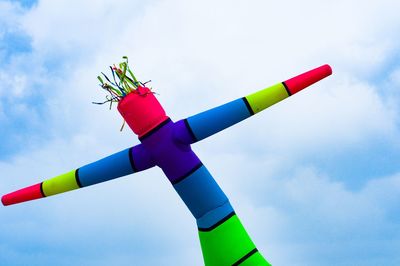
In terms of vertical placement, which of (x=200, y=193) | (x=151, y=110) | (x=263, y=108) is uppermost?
(x=151, y=110)

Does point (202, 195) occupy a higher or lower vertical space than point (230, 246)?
higher

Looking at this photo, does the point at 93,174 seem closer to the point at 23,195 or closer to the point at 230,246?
the point at 23,195

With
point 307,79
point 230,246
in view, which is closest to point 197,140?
point 230,246

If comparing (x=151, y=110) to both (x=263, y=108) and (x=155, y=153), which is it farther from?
(x=263, y=108)

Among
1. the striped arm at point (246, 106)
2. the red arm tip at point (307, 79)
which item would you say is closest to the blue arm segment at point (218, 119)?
the striped arm at point (246, 106)

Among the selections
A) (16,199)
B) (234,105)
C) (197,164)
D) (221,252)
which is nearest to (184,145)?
(197,164)

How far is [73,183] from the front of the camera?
6859 mm

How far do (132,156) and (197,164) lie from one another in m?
0.67

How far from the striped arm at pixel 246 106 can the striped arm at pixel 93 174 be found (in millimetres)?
548

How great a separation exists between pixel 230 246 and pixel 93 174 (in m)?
1.55

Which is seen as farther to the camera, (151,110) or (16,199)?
(16,199)

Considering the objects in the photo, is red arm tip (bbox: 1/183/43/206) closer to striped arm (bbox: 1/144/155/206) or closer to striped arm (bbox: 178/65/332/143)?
striped arm (bbox: 1/144/155/206)

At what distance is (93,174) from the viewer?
6746mm

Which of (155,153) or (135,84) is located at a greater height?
(135,84)
